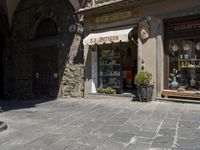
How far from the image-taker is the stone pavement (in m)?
5.86

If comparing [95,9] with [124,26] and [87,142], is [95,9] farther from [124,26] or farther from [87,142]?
[87,142]

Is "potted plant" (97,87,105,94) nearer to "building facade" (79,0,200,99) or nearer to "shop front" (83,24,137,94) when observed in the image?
"shop front" (83,24,137,94)

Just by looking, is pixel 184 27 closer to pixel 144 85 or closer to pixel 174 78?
pixel 174 78

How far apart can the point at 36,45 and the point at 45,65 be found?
3.94 ft

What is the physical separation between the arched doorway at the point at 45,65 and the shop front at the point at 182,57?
554cm

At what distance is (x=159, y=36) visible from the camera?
11.0 m

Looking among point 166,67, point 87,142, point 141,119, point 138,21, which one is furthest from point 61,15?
point 87,142

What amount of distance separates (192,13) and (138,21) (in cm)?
203

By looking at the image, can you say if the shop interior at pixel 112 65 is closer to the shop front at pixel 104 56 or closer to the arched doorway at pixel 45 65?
the shop front at pixel 104 56

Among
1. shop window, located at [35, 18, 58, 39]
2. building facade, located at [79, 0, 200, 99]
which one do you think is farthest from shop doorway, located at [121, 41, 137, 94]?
shop window, located at [35, 18, 58, 39]

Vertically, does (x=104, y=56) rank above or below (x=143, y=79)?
above

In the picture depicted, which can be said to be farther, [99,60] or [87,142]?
[99,60]

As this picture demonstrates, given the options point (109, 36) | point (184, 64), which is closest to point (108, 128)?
point (184, 64)

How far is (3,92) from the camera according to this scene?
59.1 ft
